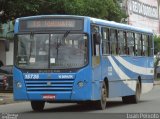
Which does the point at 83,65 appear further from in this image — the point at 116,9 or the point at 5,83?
the point at 116,9

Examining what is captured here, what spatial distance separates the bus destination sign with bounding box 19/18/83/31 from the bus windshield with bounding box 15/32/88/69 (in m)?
0.23

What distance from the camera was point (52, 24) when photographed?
19172 mm

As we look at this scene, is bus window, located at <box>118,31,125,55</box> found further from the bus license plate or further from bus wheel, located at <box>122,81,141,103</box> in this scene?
the bus license plate

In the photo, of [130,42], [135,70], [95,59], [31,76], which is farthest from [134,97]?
[31,76]

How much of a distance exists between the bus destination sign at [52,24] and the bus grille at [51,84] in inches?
64.5

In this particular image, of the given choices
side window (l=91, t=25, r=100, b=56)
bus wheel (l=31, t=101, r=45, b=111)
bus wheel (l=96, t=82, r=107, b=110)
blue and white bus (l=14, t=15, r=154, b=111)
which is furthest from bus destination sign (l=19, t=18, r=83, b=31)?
bus wheel (l=31, t=101, r=45, b=111)

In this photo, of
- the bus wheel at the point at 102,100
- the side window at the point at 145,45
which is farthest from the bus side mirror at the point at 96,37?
the side window at the point at 145,45

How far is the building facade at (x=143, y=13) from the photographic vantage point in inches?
2611

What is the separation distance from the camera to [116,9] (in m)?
44.2

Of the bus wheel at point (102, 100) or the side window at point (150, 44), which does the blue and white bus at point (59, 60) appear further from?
the side window at point (150, 44)

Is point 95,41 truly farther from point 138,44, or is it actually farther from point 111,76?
point 138,44

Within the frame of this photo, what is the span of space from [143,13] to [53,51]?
54498 mm

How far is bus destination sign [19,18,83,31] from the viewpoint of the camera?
62.6ft

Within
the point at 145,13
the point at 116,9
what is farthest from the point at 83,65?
the point at 145,13
